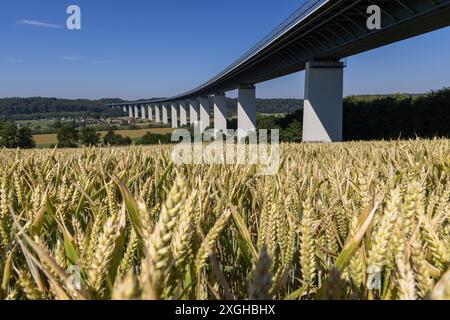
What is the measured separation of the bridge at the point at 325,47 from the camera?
19.9 metres

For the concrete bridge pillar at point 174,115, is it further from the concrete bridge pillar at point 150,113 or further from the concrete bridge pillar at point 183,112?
the concrete bridge pillar at point 150,113

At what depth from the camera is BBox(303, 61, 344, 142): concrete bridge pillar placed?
3050cm

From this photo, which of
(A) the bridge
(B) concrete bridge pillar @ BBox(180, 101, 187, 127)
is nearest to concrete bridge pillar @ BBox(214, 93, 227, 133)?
(A) the bridge

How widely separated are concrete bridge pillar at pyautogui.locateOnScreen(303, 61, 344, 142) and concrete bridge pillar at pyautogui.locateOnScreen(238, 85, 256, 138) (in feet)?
68.3

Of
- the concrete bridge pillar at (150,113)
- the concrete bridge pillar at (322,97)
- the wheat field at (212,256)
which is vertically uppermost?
the concrete bridge pillar at (150,113)

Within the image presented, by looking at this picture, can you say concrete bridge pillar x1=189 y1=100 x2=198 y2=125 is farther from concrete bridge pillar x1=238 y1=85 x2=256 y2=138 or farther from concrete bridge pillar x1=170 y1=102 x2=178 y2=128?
concrete bridge pillar x1=238 y1=85 x2=256 y2=138

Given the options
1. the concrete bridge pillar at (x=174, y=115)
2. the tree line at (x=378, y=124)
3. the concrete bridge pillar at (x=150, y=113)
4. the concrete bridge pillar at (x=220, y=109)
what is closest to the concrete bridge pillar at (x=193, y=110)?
the concrete bridge pillar at (x=174, y=115)

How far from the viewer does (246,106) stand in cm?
5231

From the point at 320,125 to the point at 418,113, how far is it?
13006 mm

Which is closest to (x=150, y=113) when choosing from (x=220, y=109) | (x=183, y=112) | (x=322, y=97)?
(x=183, y=112)

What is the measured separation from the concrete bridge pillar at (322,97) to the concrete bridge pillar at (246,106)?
20.8 metres
